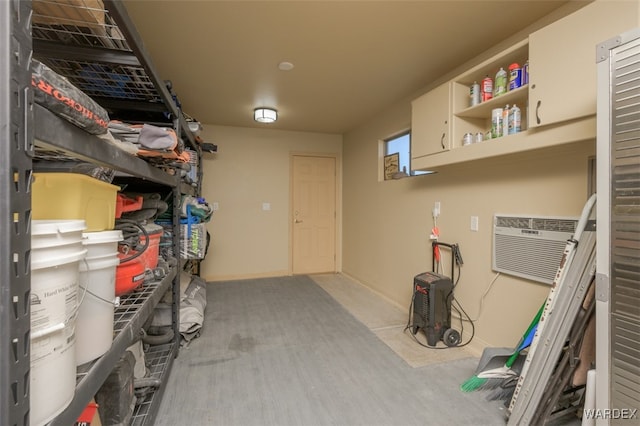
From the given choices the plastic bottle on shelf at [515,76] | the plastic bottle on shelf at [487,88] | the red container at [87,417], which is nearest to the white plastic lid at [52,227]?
the red container at [87,417]

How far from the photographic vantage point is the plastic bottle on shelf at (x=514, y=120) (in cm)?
195

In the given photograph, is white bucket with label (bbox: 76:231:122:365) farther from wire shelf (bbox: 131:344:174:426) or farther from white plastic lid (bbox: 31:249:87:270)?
wire shelf (bbox: 131:344:174:426)

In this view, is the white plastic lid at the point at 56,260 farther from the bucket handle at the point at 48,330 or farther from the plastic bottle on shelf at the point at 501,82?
the plastic bottle on shelf at the point at 501,82

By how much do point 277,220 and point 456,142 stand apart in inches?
133

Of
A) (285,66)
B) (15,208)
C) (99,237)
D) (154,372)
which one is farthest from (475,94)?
(154,372)

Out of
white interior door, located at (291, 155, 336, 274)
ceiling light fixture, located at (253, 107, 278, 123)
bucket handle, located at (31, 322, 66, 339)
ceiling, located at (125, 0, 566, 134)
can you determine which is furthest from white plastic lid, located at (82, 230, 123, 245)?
white interior door, located at (291, 155, 336, 274)

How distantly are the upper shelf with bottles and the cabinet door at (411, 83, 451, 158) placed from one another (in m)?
2.06

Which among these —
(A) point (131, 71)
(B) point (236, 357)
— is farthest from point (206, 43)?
(B) point (236, 357)

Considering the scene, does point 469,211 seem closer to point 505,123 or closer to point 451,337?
point 505,123

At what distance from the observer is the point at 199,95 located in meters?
3.45

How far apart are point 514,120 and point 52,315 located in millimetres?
2426

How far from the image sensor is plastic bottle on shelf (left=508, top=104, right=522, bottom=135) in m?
1.95

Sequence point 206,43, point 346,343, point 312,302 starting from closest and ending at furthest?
point 206,43 < point 346,343 < point 312,302

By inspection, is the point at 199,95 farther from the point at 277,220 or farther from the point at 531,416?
the point at 531,416
